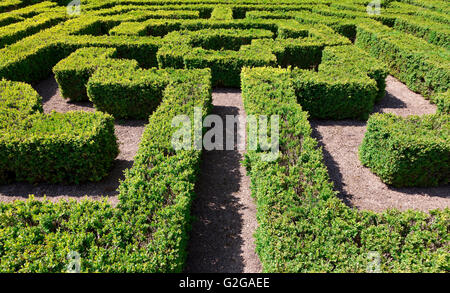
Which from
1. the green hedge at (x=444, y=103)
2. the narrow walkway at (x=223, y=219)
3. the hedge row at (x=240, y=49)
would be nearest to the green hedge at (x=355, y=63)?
the hedge row at (x=240, y=49)

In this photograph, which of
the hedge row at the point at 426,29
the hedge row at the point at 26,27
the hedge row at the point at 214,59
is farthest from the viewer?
the hedge row at the point at 426,29

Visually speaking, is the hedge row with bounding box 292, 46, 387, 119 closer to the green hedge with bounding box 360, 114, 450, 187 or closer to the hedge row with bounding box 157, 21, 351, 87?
the green hedge with bounding box 360, 114, 450, 187

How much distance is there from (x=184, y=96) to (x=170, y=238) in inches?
251

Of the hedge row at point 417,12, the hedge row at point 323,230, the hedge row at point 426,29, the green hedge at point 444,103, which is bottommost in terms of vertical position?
the hedge row at point 323,230

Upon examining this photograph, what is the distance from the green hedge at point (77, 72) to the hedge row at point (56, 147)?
12.8 feet

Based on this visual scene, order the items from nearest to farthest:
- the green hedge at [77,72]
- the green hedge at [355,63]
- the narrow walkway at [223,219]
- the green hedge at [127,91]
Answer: the narrow walkway at [223,219] < the green hedge at [127,91] < the green hedge at [77,72] < the green hedge at [355,63]

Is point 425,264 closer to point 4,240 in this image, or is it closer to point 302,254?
point 302,254

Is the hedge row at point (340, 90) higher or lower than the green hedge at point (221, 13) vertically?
lower

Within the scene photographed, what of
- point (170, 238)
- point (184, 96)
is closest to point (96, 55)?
point (184, 96)

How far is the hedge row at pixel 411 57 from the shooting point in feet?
44.8

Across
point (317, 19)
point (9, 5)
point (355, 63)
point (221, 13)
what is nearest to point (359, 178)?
point (355, 63)

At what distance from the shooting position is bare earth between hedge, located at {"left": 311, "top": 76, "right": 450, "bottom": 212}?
884 cm

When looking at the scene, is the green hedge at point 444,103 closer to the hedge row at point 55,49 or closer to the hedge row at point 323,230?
the hedge row at point 323,230

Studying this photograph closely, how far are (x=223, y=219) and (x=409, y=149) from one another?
20.9ft
